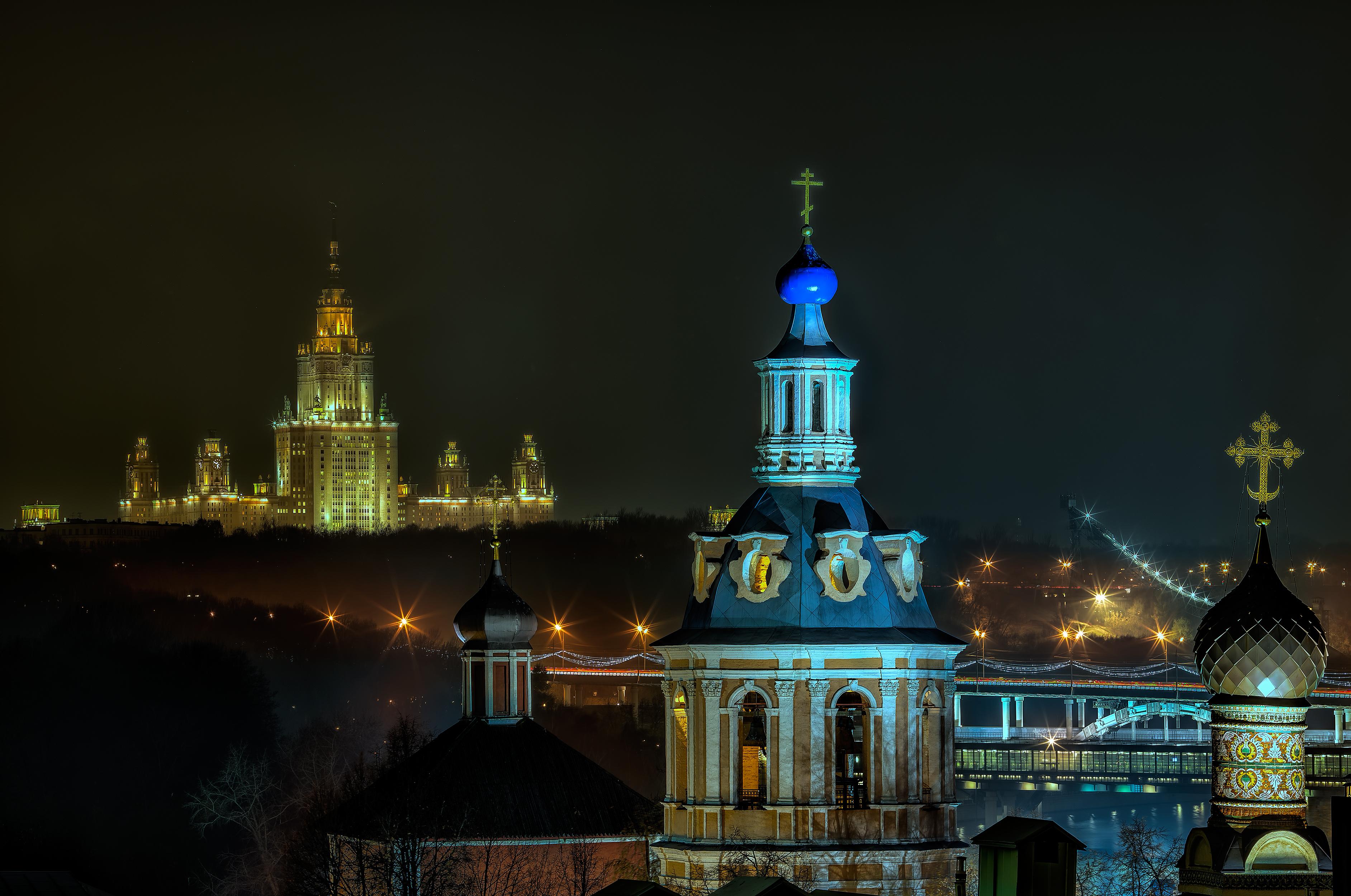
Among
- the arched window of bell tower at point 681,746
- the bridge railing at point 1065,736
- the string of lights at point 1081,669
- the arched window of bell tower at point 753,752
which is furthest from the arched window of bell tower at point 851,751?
the string of lights at point 1081,669

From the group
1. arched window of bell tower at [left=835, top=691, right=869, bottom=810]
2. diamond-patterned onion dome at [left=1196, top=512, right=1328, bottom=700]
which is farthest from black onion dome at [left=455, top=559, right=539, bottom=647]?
diamond-patterned onion dome at [left=1196, top=512, right=1328, bottom=700]

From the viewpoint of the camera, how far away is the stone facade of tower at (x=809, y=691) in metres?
40.8

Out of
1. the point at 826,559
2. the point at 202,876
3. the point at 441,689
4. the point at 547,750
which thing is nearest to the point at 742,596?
the point at 826,559

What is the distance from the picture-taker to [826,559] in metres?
41.3

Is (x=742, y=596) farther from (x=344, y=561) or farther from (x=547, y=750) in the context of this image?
(x=344, y=561)

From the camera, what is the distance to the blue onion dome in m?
42.9

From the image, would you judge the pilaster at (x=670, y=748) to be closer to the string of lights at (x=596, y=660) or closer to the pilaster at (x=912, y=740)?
the pilaster at (x=912, y=740)

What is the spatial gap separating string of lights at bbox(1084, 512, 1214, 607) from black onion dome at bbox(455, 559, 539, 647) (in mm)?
70994

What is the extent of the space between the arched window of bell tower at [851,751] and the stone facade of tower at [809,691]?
0.08 feet

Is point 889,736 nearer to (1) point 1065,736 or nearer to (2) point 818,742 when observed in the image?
(2) point 818,742

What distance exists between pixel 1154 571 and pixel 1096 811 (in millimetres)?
37192

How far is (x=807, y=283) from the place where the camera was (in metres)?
A: 42.9

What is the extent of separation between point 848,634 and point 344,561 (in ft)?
370

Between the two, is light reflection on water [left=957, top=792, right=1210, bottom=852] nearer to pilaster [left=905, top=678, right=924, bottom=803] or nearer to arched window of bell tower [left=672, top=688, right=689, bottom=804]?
Answer: pilaster [left=905, top=678, right=924, bottom=803]
